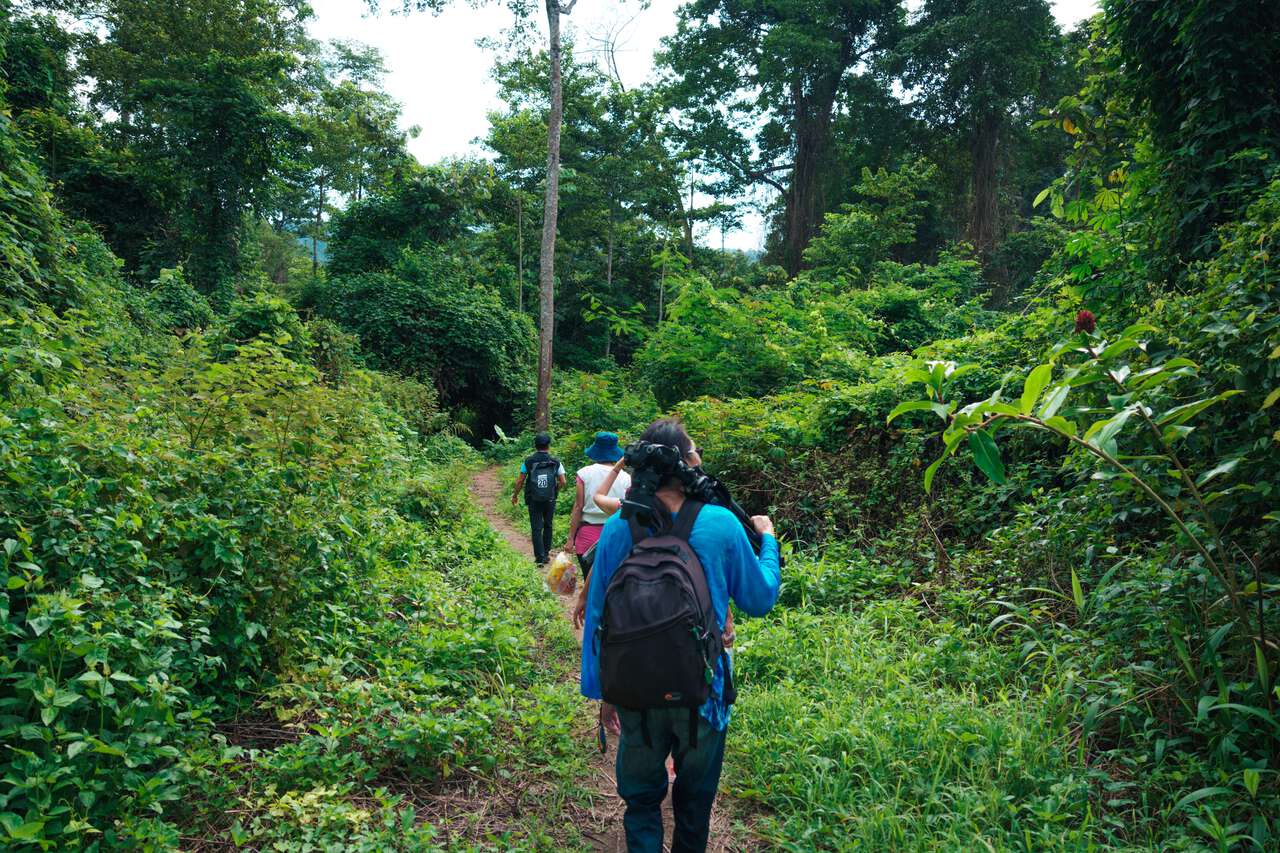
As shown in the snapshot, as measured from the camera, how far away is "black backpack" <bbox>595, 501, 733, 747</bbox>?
2.15 meters

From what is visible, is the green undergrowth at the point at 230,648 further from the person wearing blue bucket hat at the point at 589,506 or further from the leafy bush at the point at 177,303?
the leafy bush at the point at 177,303

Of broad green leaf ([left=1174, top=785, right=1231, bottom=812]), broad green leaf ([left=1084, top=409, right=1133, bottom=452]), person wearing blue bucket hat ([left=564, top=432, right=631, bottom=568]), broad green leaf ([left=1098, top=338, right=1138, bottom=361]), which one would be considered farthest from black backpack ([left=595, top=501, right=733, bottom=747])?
person wearing blue bucket hat ([left=564, top=432, right=631, bottom=568])

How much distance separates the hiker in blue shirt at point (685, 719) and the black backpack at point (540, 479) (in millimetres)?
5207

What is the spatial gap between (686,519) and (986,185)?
22.8 metres

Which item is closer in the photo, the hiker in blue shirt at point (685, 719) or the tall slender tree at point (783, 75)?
the hiker in blue shirt at point (685, 719)

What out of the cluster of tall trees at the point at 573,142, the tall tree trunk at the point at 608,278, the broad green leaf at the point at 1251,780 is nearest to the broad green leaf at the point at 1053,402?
the broad green leaf at the point at 1251,780

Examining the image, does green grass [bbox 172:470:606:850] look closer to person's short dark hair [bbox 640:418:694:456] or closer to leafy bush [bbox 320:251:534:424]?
person's short dark hair [bbox 640:418:694:456]

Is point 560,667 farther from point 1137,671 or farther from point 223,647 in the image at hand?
point 1137,671

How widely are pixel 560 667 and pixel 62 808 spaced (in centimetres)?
310

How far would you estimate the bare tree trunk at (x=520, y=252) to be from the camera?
27456 mm

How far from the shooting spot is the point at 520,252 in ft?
90.7

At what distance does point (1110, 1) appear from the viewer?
5.43m

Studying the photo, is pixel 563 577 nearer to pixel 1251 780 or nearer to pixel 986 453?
pixel 986 453

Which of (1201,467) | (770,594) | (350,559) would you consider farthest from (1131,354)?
(350,559)
